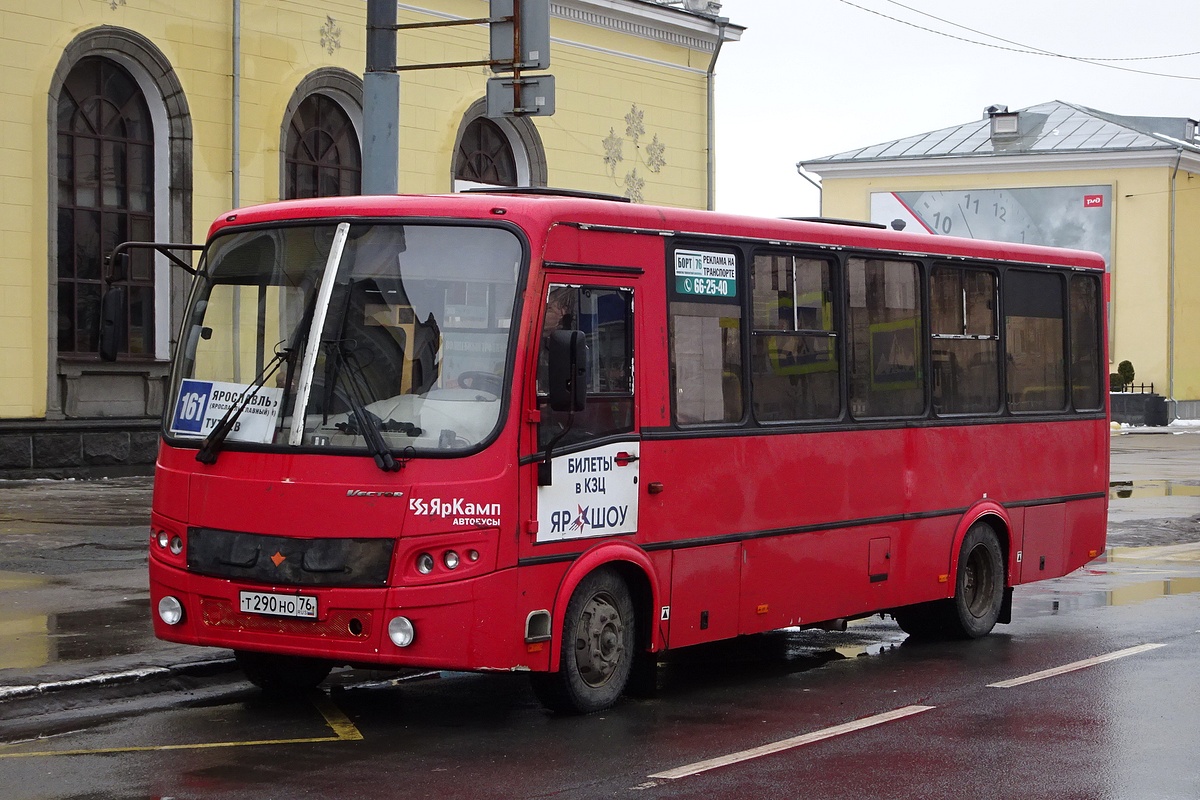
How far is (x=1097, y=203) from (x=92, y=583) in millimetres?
49746

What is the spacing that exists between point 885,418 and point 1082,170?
4988 centimetres

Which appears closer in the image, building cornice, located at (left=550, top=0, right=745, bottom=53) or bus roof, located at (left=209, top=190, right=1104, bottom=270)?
bus roof, located at (left=209, top=190, right=1104, bottom=270)

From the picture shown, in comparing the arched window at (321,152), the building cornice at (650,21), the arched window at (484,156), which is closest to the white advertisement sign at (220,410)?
the arched window at (321,152)

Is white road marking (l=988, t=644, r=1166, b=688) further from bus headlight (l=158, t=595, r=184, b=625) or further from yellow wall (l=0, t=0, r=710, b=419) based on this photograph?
yellow wall (l=0, t=0, r=710, b=419)

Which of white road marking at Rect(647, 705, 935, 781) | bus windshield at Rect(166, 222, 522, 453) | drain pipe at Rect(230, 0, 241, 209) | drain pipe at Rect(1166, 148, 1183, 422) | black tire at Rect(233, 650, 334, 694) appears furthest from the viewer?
drain pipe at Rect(1166, 148, 1183, 422)

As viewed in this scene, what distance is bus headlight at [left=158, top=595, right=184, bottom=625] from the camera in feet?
28.1

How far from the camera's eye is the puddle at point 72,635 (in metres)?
9.83

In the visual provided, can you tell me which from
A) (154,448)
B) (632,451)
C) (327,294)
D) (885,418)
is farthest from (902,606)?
(154,448)

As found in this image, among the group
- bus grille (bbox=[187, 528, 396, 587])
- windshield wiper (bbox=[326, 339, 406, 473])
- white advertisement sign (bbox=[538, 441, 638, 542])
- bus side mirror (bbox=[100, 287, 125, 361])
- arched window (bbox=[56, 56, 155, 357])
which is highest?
arched window (bbox=[56, 56, 155, 357])

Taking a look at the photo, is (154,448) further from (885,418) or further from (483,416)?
(483,416)

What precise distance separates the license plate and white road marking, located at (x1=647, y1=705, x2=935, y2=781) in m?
1.86

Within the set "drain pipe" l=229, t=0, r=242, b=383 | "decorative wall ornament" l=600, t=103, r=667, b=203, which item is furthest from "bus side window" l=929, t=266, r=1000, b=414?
"decorative wall ornament" l=600, t=103, r=667, b=203

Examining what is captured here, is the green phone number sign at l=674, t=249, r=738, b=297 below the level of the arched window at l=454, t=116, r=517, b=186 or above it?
below

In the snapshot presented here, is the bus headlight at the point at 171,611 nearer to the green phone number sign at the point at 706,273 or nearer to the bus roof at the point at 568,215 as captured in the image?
the bus roof at the point at 568,215
